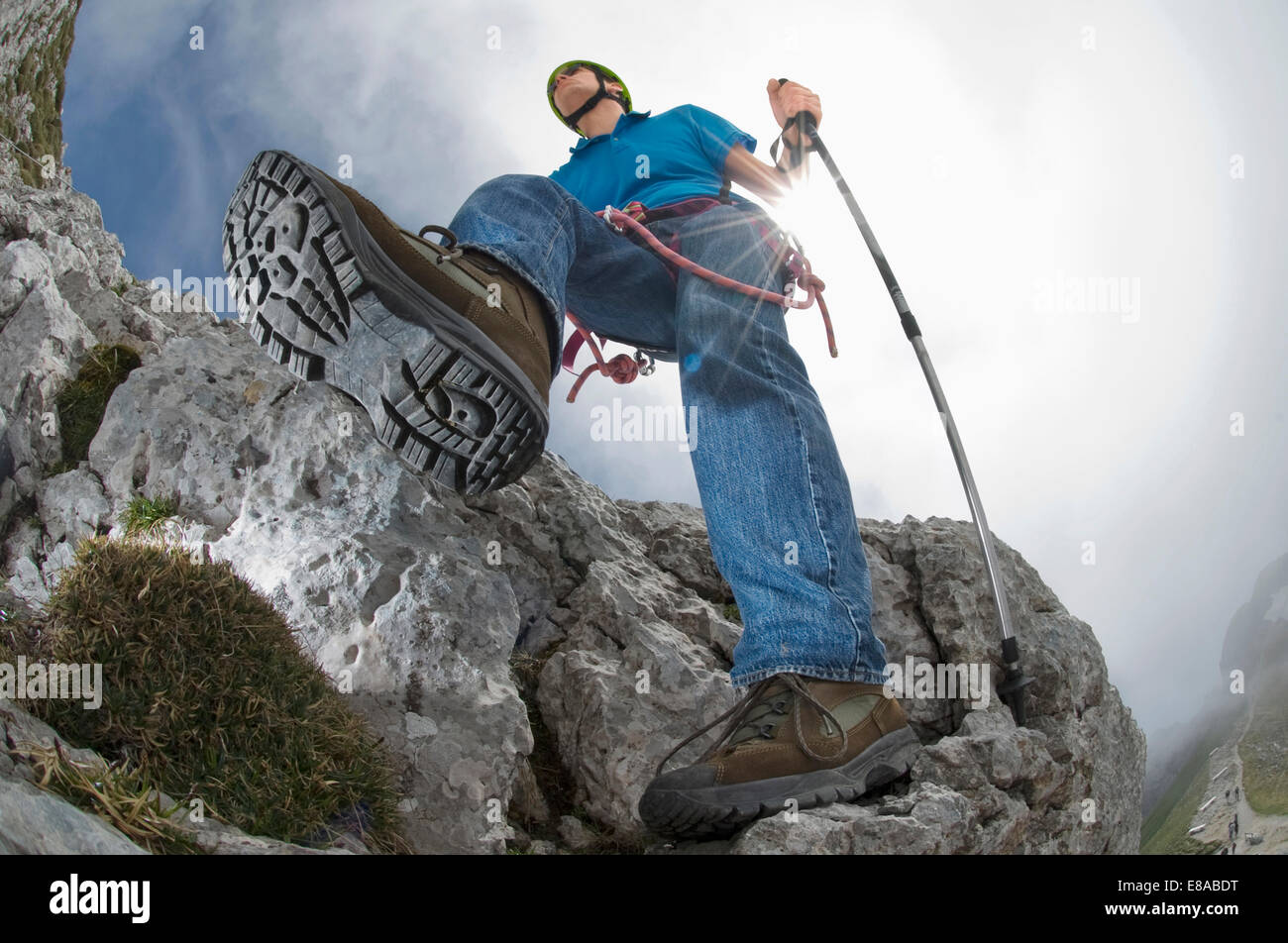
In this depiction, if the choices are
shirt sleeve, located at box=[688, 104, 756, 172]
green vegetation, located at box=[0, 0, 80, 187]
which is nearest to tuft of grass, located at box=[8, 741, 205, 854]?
shirt sleeve, located at box=[688, 104, 756, 172]

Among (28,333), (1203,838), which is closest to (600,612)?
(1203,838)

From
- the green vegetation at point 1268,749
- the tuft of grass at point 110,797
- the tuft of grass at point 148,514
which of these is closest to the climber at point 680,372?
the tuft of grass at point 110,797

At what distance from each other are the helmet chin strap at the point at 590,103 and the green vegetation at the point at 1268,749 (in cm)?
540

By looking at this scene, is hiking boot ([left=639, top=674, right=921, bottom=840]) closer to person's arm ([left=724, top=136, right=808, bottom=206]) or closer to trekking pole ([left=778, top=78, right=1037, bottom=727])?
trekking pole ([left=778, top=78, right=1037, bottom=727])

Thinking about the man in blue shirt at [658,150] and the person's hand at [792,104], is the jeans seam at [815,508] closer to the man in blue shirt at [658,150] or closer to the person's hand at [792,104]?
the man in blue shirt at [658,150]

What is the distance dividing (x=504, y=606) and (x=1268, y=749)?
451 cm

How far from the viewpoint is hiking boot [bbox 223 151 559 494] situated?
322 centimetres

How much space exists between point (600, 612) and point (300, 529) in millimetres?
1658

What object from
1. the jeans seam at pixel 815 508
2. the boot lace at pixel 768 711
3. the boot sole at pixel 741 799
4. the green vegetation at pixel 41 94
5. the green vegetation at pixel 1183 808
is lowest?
the green vegetation at pixel 1183 808

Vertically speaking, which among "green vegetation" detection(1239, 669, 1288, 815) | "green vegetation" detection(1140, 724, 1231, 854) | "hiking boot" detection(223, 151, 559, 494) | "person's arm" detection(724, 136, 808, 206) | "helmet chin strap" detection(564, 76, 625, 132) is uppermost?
"helmet chin strap" detection(564, 76, 625, 132)

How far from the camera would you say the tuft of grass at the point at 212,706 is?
3031 mm

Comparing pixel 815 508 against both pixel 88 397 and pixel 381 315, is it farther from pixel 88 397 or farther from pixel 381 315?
pixel 88 397

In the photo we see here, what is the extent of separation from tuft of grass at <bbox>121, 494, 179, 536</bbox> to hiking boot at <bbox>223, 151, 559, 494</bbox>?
1811mm

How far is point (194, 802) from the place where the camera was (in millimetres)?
2844
